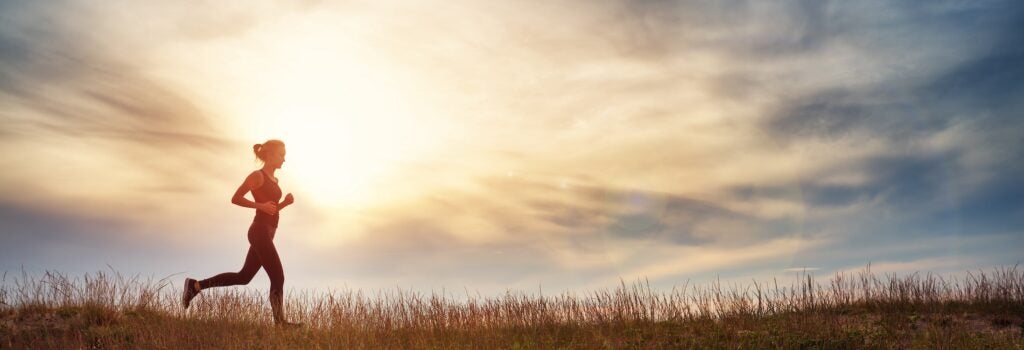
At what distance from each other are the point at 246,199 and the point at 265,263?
114cm

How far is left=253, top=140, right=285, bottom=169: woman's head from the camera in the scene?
12406 mm

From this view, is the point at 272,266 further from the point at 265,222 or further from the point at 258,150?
the point at 258,150

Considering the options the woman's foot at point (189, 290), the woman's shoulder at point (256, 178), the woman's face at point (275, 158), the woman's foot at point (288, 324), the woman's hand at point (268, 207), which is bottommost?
the woman's foot at point (288, 324)

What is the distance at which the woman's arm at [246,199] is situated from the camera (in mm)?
11883

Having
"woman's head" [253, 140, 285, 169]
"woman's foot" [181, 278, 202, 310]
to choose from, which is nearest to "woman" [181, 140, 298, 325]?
"woman's head" [253, 140, 285, 169]

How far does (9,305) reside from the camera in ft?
49.6

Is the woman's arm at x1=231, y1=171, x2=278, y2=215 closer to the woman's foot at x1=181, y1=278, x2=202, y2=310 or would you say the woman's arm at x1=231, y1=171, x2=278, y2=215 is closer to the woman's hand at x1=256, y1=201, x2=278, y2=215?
the woman's hand at x1=256, y1=201, x2=278, y2=215

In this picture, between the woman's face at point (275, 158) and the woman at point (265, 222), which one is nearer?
the woman at point (265, 222)

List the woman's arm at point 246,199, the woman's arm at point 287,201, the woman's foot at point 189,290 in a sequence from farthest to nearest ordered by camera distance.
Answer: the woman's foot at point 189,290, the woman's arm at point 287,201, the woman's arm at point 246,199

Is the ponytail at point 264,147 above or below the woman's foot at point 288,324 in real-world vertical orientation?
above

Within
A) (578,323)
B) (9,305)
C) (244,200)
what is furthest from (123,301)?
(578,323)

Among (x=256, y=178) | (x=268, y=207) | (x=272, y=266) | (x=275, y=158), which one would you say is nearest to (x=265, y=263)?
(x=272, y=266)

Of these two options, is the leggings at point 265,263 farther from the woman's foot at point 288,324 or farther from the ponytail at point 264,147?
the ponytail at point 264,147

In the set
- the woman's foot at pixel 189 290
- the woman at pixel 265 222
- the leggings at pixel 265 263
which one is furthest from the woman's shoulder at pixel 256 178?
the woman's foot at pixel 189 290
